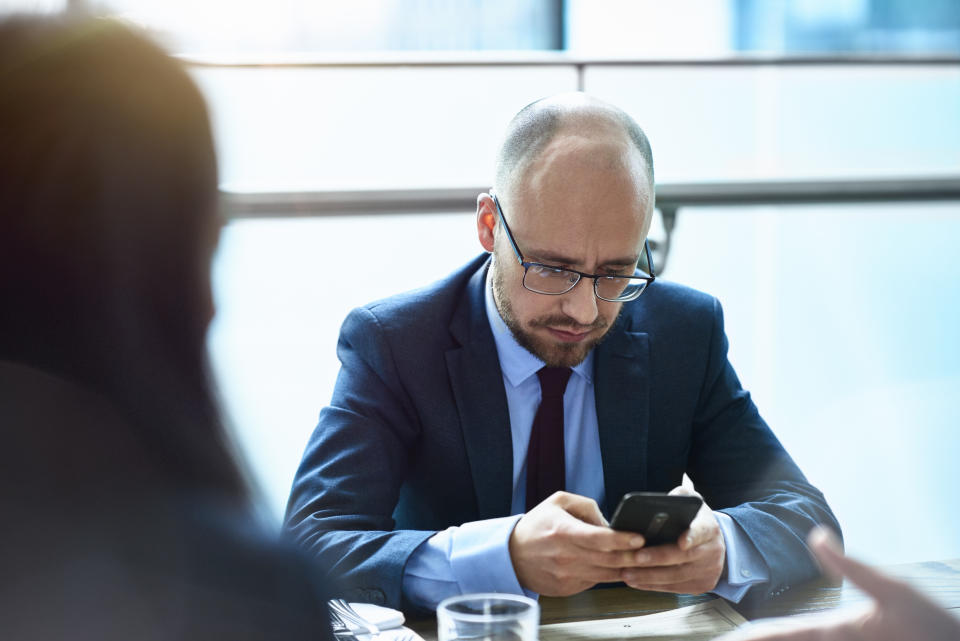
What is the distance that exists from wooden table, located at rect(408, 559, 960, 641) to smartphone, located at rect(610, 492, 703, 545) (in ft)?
0.37

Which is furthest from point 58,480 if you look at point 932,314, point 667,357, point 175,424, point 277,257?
point 932,314

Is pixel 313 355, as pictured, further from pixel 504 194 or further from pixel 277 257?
pixel 504 194

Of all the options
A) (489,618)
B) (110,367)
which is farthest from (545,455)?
(110,367)

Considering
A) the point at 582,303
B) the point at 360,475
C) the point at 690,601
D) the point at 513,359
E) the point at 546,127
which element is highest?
the point at 546,127

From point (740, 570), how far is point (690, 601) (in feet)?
0.31

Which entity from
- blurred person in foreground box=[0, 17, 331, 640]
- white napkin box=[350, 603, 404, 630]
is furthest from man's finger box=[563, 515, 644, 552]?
blurred person in foreground box=[0, 17, 331, 640]

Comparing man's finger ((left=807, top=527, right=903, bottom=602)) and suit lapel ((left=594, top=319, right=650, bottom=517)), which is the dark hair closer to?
man's finger ((left=807, top=527, right=903, bottom=602))

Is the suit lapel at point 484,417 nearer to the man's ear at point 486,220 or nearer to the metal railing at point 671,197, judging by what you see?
the man's ear at point 486,220

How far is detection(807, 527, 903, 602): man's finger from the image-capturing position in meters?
0.82

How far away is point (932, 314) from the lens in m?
3.48

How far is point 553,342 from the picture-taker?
66.3 inches

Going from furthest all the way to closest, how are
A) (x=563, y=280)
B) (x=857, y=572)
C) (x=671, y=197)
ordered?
(x=671, y=197)
(x=563, y=280)
(x=857, y=572)

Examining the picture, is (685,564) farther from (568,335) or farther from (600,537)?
(568,335)

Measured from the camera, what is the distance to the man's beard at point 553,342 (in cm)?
166
